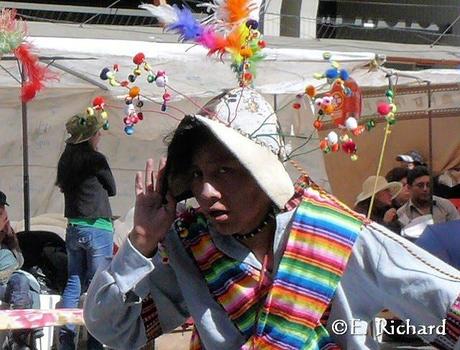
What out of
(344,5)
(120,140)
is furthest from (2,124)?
(344,5)

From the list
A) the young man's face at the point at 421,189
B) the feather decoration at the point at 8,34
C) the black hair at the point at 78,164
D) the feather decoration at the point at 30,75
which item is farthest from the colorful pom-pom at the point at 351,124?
the young man's face at the point at 421,189

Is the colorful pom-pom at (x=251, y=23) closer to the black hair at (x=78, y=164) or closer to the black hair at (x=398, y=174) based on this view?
the black hair at (x=78, y=164)

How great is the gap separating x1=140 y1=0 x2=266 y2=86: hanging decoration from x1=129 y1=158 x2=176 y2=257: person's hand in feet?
1.10

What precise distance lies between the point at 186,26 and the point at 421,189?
5.53 m

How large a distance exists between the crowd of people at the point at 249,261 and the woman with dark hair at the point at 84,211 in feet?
15.9

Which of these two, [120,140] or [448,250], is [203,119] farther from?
[120,140]

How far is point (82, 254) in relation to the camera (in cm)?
715

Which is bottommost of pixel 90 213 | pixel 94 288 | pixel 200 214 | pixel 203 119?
pixel 90 213

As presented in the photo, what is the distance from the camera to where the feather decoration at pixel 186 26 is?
8.18ft

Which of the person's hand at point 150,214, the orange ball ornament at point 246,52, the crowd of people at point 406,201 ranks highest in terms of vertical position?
the orange ball ornament at point 246,52

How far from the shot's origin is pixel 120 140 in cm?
1021

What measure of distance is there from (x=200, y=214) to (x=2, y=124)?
756 centimetres

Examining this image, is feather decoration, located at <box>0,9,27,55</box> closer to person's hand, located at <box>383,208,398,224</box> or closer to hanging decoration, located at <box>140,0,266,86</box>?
hanging decoration, located at <box>140,0,266,86</box>

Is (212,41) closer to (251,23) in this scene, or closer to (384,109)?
(251,23)
